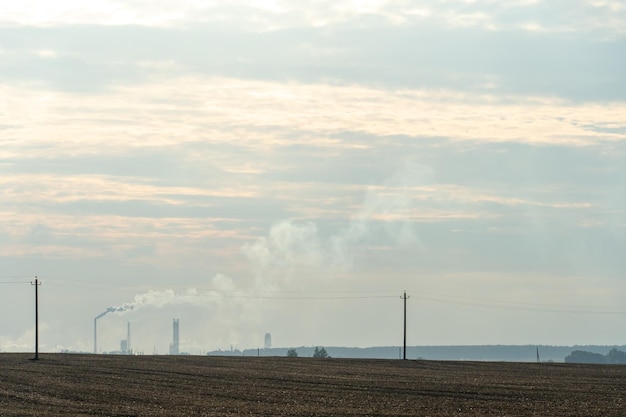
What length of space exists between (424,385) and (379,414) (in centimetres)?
2839

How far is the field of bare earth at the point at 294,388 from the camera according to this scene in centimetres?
6066

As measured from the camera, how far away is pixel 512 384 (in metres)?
86.8

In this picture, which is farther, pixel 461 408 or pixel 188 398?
pixel 188 398

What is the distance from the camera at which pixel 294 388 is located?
262 feet

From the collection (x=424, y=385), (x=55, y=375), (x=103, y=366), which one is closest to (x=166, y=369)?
(x=103, y=366)

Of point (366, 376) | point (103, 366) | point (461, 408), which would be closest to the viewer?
point (461, 408)

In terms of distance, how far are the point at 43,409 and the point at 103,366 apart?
4634cm

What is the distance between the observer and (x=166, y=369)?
10244 cm

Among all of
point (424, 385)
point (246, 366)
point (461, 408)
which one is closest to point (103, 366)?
point (246, 366)

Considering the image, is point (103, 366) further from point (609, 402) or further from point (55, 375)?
point (609, 402)

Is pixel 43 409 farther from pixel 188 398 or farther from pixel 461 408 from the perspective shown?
pixel 461 408

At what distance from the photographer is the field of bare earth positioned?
6066 centimetres

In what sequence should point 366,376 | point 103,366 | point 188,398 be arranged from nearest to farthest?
point 188,398
point 366,376
point 103,366

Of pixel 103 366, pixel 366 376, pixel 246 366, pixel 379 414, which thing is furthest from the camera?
pixel 246 366
